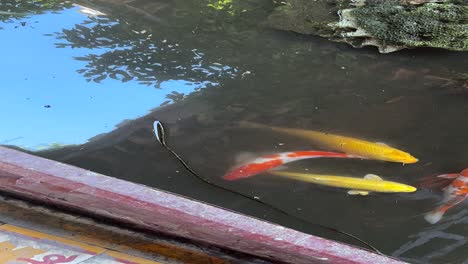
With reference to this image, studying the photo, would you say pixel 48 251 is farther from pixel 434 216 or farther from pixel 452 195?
pixel 452 195

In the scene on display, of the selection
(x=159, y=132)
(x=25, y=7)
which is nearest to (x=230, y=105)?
(x=159, y=132)

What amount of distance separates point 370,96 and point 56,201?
1.90 metres

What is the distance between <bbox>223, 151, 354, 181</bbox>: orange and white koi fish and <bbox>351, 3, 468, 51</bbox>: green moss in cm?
139

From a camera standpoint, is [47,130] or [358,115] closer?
[47,130]

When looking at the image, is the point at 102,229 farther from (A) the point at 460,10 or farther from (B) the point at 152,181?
(A) the point at 460,10

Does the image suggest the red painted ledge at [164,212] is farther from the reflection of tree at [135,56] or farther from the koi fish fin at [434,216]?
the reflection of tree at [135,56]

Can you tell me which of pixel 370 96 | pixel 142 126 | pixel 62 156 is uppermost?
pixel 370 96

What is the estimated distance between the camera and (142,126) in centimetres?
282

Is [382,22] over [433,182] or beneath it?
over

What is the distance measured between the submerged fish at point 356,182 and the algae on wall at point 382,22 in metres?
1.44

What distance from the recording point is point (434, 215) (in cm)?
228

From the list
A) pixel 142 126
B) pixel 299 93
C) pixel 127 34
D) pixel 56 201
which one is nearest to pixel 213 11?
pixel 127 34

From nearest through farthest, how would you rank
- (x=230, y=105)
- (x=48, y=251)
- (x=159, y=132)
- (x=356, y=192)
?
(x=48, y=251), (x=356, y=192), (x=159, y=132), (x=230, y=105)

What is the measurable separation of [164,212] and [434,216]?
1.19m
